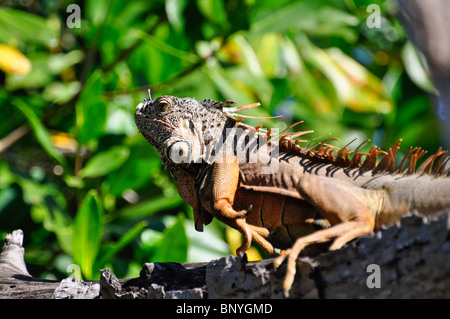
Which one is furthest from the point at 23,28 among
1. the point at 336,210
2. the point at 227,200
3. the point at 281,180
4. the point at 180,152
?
the point at 336,210

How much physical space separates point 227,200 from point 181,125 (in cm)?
53

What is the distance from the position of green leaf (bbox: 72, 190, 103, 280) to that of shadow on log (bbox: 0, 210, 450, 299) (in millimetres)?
1287

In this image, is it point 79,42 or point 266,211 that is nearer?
point 266,211

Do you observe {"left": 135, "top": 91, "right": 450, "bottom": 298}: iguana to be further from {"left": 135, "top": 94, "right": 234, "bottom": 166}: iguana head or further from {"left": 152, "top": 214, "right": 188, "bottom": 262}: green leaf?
{"left": 152, "top": 214, "right": 188, "bottom": 262}: green leaf

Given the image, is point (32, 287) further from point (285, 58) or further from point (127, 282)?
point (285, 58)

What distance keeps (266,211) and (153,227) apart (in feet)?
8.32

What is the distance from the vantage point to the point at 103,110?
16.3 ft

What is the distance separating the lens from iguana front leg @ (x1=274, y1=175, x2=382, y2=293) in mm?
2480

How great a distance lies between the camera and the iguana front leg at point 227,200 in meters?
2.87

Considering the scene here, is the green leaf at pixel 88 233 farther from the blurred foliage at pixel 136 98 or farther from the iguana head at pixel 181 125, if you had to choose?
the iguana head at pixel 181 125

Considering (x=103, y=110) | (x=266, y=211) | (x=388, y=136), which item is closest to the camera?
(x=266, y=211)

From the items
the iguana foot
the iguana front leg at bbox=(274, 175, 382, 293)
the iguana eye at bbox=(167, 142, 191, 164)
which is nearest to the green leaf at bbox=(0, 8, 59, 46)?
the iguana eye at bbox=(167, 142, 191, 164)

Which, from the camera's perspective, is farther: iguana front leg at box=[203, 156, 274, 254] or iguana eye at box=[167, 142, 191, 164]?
iguana eye at box=[167, 142, 191, 164]
